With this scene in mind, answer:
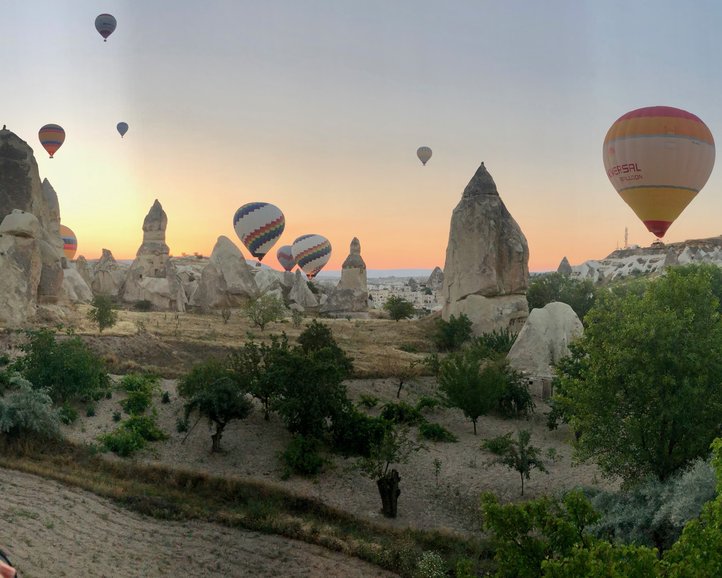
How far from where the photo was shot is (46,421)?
14.6m

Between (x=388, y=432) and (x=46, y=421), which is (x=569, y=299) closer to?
(x=388, y=432)

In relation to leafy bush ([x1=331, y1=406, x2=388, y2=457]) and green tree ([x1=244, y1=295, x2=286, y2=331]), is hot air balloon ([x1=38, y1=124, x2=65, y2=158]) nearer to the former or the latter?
green tree ([x1=244, y1=295, x2=286, y2=331])

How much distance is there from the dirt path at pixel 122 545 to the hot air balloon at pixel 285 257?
63.8 meters

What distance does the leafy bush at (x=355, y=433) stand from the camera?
16250 mm

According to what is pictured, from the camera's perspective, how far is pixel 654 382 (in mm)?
11047

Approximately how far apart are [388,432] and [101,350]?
1198 centimetres

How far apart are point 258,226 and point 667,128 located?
100ft

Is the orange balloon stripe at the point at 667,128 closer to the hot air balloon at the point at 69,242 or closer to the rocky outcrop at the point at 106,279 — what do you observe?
the rocky outcrop at the point at 106,279

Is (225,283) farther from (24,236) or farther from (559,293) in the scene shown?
(559,293)

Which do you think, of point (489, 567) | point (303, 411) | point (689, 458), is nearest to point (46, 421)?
point (303, 411)

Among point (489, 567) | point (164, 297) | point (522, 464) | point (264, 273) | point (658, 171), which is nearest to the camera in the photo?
point (489, 567)

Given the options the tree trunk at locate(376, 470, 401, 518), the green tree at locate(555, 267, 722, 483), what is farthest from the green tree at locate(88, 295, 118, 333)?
the green tree at locate(555, 267, 722, 483)

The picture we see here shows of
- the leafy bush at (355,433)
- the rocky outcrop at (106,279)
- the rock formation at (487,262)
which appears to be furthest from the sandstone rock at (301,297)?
the leafy bush at (355,433)

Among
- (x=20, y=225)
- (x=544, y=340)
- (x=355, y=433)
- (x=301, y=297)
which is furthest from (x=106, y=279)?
(x=355, y=433)
